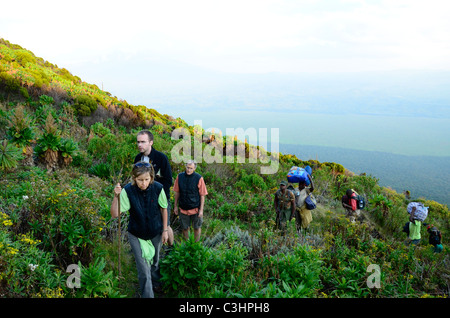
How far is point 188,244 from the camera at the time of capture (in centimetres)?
357

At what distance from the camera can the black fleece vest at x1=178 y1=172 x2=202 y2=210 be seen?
455 cm

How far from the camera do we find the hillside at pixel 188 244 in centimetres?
326

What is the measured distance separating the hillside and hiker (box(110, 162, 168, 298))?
0.36 metres

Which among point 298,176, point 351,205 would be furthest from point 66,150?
point 351,205

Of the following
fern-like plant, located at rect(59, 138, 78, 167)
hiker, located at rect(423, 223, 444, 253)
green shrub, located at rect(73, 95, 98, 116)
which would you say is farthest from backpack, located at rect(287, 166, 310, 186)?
green shrub, located at rect(73, 95, 98, 116)

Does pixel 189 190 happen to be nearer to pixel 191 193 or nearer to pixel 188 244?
pixel 191 193

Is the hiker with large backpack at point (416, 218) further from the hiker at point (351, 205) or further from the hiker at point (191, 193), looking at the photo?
the hiker at point (191, 193)

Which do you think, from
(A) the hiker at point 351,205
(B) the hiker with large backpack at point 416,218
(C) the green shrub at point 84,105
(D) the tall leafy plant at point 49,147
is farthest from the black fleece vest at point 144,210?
(C) the green shrub at point 84,105

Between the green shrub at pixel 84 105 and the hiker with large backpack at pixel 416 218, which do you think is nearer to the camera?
the hiker with large backpack at pixel 416 218

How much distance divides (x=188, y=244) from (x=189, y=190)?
1.14 m

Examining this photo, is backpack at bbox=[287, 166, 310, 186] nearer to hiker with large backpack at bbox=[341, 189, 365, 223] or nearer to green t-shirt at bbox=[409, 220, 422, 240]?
hiker with large backpack at bbox=[341, 189, 365, 223]

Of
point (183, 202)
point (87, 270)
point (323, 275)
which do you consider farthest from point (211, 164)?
point (87, 270)

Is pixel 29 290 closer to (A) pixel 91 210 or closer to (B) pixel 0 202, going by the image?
(A) pixel 91 210
